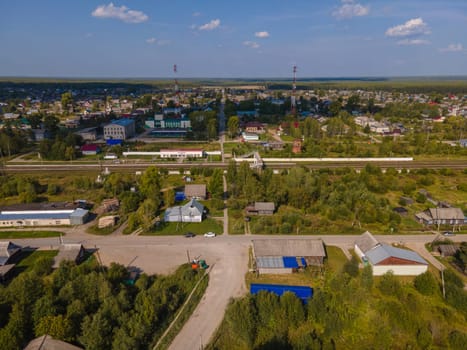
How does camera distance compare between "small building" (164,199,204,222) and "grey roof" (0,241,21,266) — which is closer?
"grey roof" (0,241,21,266)

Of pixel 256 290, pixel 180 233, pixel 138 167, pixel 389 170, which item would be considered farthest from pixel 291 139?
pixel 256 290

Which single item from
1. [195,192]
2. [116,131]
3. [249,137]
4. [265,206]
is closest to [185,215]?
[195,192]

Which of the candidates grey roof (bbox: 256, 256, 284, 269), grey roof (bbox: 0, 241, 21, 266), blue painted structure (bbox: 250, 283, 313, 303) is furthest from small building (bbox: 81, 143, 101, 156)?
blue painted structure (bbox: 250, 283, 313, 303)

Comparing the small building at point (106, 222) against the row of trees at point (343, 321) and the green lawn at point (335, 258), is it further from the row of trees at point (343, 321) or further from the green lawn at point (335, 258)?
the green lawn at point (335, 258)

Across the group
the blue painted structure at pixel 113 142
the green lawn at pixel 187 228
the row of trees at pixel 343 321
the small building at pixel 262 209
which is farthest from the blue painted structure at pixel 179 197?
the blue painted structure at pixel 113 142

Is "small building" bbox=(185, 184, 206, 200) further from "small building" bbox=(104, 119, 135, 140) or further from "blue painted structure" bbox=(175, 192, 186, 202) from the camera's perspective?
"small building" bbox=(104, 119, 135, 140)

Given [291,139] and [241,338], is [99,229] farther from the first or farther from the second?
[291,139]

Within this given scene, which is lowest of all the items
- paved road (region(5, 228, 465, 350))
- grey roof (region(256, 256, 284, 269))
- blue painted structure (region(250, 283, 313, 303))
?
paved road (region(5, 228, 465, 350))
